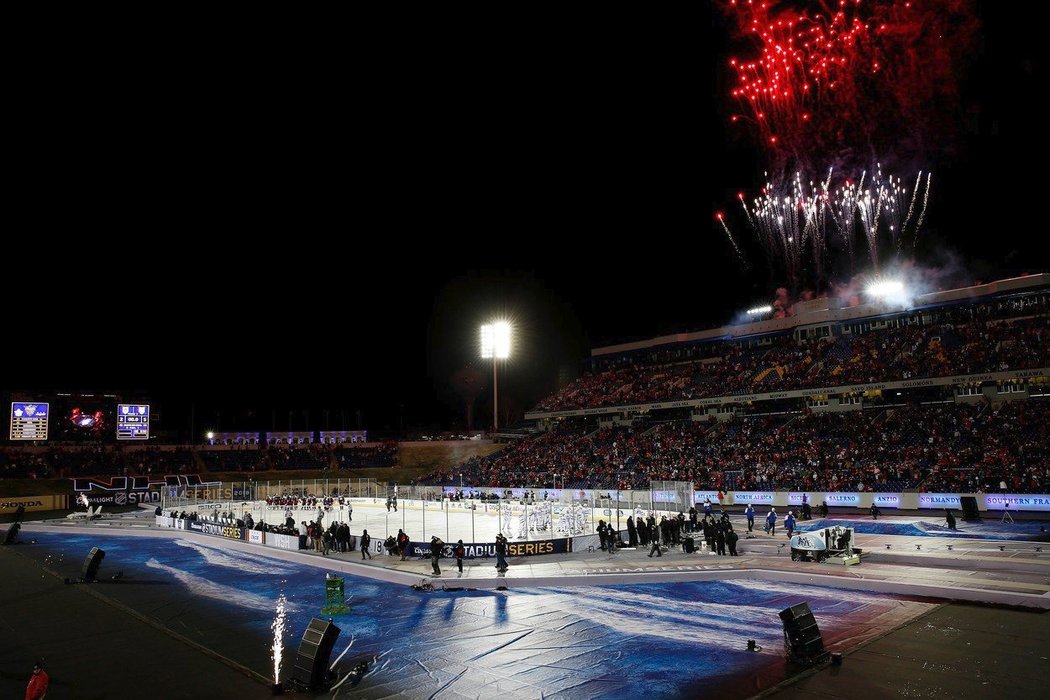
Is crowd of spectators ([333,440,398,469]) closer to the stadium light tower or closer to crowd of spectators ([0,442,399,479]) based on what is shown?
crowd of spectators ([0,442,399,479])

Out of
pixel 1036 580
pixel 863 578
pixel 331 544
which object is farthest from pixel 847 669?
pixel 331 544

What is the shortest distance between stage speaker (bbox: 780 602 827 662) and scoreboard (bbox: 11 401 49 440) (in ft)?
195

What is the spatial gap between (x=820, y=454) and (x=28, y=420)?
197ft

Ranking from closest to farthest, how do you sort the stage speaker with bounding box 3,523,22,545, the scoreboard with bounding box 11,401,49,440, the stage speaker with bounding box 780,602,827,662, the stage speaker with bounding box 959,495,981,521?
1. the stage speaker with bounding box 780,602,827,662
2. the stage speaker with bounding box 959,495,981,521
3. the stage speaker with bounding box 3,523,22,545
4. the scoreboard with bounding box 11,401,49,440

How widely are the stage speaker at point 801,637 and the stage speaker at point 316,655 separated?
28.5ft

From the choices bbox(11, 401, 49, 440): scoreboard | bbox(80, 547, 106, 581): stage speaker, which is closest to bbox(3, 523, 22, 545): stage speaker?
bbox(80, 547, 106, 581): stage speaker

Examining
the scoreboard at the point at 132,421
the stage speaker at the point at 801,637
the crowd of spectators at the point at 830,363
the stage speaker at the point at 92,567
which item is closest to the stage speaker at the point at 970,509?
the crowd of spectators at the point at 830,363

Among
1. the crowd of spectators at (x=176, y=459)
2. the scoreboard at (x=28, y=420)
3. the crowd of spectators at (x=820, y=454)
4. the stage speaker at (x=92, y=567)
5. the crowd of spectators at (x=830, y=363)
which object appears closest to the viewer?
the stage speaker at (x=92, y=567)

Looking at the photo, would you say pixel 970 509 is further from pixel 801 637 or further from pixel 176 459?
pixel 176 459

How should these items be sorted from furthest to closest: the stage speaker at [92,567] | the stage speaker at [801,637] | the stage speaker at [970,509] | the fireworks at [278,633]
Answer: the stage speaker at [970,509]
the stage speaker at [92,567]
the fireworks at [278,633]
the stage speaker at [801,637]

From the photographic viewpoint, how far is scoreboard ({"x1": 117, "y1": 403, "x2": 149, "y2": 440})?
2197 inches

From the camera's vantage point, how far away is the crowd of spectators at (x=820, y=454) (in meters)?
35.8

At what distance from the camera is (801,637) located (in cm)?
1269

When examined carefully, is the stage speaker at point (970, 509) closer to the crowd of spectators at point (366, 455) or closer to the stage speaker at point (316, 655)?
the stage speaker at point (316, 655)
